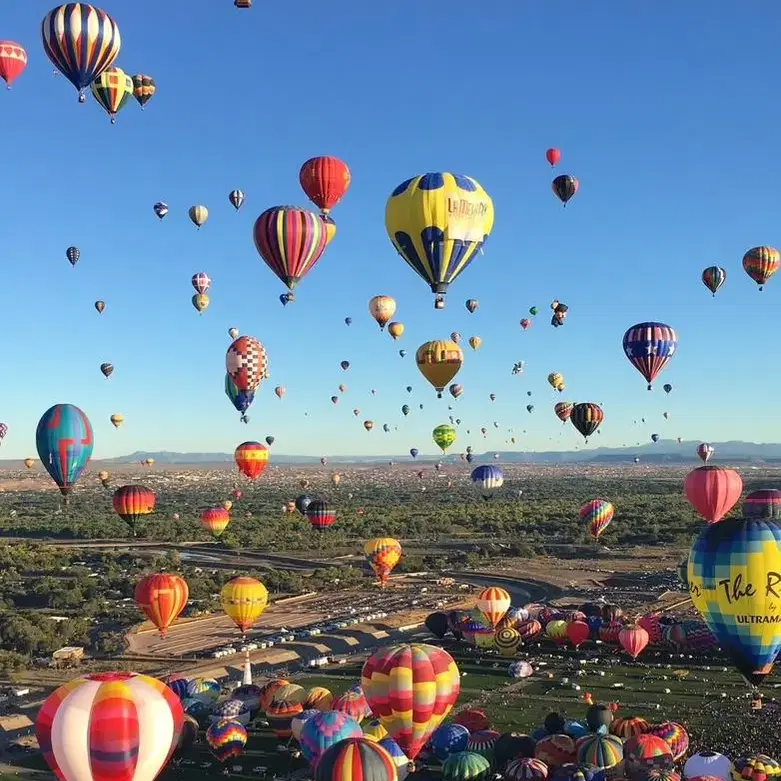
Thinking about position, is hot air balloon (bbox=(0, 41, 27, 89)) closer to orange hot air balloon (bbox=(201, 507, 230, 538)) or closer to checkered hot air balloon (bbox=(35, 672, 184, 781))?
checkered hot air balloon (bbox=(35, 672, 184, 781))

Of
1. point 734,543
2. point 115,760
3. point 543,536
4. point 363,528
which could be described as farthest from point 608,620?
point 363,528

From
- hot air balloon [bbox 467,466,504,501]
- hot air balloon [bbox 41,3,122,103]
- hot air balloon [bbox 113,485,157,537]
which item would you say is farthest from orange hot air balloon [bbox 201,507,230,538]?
hot air balloon [bbox 41,3,122,103]

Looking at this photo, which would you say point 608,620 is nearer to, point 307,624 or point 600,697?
point 600,697

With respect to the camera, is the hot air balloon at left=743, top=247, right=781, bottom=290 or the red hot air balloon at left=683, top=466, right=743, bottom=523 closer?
the red hot air balloon at left=683, top=466, right=743, bottom=523

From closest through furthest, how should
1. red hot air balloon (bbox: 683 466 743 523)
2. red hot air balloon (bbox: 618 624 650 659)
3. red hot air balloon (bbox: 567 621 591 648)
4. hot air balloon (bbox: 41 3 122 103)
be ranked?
hot air balloon (bbox: 41 3 122 103), red hot air balloon (bbox: 618 624 650 659), red hot air balloon (bbox: 567 621 591 648), red hot air balloon (bbox: 683 466 743 523)

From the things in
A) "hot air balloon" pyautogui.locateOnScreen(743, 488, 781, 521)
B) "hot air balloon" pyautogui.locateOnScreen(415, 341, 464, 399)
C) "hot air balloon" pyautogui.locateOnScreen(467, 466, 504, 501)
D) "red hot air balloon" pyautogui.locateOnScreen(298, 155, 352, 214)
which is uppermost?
"red hot air balloon" pyautogui.locateOnScreen(298, 155, 352, 214)

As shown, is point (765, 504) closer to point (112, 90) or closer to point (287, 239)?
point (287, 239)
